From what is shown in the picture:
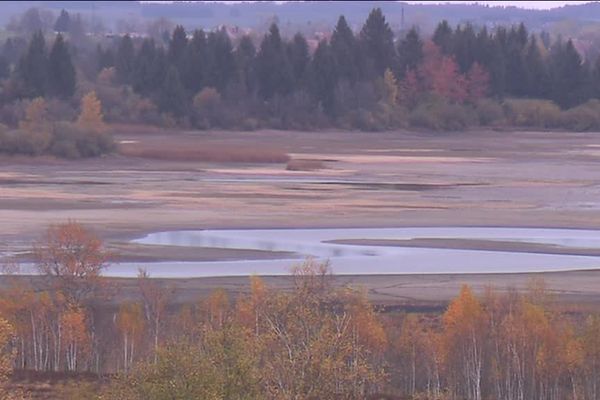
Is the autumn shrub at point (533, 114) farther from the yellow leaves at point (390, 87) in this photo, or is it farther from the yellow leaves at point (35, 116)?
the yellow leaves at point (35, 116)

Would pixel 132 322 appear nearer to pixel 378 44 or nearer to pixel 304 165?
pixel 304 165

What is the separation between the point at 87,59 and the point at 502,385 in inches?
3397

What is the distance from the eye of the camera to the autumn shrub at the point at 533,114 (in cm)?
9456

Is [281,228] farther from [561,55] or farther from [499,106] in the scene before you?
[561,55]

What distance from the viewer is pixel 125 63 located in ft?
326

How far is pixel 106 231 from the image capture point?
3994 cm

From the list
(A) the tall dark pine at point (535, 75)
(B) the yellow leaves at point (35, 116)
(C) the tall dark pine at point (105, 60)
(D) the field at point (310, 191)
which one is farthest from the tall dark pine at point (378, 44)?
(B) the yellow leaves at point (35, 116)

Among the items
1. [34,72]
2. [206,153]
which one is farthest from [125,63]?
[206,153]

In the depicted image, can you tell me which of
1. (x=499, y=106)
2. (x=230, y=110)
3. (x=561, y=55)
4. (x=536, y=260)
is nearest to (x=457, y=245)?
(x=536, y=260)

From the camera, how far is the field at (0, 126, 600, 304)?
120 ft

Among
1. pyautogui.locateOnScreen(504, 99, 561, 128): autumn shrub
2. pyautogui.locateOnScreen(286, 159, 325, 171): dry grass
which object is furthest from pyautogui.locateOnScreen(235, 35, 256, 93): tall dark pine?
pyautogui.locateOnScreen(286, 159, 325, 171): dry grass

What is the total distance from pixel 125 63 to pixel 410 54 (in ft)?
64.2

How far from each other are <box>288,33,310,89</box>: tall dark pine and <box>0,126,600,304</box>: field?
14731 millimetres

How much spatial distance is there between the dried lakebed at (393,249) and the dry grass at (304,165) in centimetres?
2023
